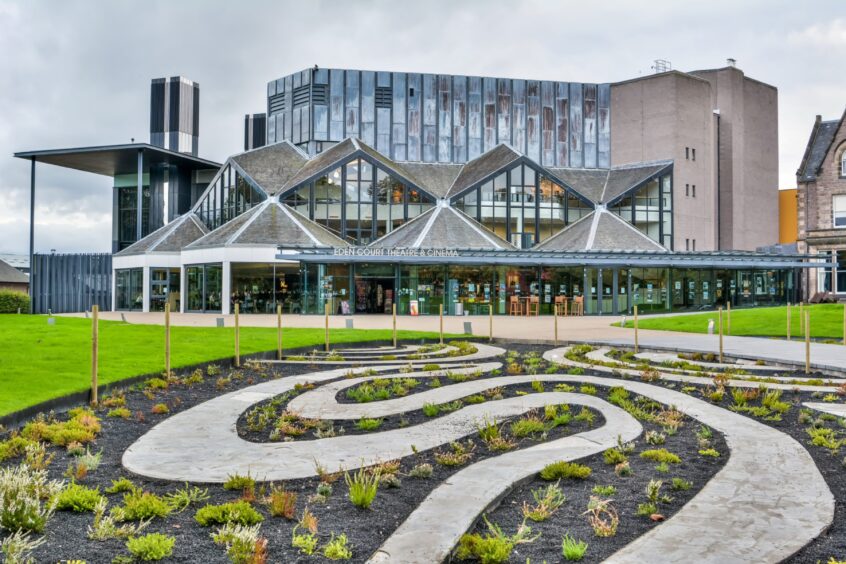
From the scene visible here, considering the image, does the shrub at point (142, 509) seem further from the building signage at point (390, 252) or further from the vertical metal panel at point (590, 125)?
the vertical metal panel at point (590, 125)

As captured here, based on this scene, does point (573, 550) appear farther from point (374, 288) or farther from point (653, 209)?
point (653, 209)

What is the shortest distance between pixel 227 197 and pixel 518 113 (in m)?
28.4

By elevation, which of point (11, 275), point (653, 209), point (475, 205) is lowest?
point (11, 275)

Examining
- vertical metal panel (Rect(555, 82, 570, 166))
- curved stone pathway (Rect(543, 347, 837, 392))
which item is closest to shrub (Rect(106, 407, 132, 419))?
curved stone pathway (Rect(543, 347, 837, 392))

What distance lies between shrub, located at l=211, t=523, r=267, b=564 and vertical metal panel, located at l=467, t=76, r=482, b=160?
200 feet

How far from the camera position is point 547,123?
66.8 metres

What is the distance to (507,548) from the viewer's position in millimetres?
5246

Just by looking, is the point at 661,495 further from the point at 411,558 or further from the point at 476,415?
the point at 476,415

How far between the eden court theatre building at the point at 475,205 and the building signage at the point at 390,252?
9 centimetres

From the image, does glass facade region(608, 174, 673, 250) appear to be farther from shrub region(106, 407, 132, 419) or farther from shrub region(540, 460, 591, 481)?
shrub region(540, 460, 591, 481)

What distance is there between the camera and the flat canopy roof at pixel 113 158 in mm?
55281

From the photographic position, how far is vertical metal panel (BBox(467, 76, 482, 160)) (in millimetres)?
65250

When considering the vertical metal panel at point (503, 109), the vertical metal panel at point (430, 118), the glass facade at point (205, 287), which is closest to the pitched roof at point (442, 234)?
the glass facade at point (205, 287)

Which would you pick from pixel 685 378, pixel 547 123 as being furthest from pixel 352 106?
pixel 685 378
